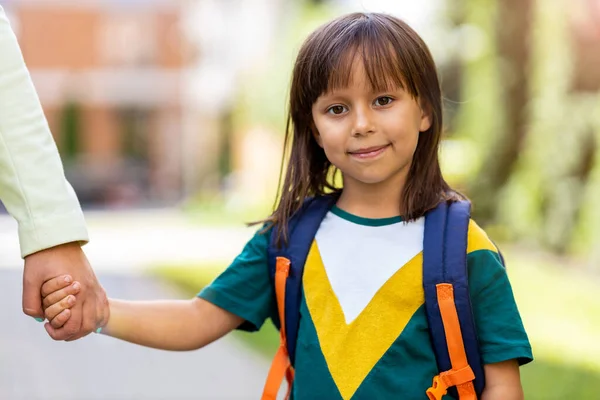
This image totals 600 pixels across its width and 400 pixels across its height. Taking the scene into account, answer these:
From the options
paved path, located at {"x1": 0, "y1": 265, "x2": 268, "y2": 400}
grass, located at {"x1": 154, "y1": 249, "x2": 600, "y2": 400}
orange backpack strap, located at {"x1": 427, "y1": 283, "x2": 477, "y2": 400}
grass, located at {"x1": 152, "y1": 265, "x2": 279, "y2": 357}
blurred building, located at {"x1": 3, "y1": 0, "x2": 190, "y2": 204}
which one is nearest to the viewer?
orange backpack strap, located at {"x1": 427, "y1": 283, "x2": 477, "y2": 400}

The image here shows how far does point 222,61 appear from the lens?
90.5 feet

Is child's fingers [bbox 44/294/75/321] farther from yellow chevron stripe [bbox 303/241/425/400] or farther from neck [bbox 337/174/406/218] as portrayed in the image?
neck [bbox 337/174/406/218]

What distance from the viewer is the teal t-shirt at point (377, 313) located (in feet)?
6.95

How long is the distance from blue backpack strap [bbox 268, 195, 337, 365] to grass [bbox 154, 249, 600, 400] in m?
2.51

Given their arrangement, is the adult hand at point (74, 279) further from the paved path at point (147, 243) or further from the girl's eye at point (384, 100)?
the paved path at point (147, 243)

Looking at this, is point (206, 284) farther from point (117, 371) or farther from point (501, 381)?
point (501, 381)

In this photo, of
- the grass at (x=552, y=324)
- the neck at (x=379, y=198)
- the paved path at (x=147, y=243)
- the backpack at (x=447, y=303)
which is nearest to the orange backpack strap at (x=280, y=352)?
the backpack at (x=447, y=303)

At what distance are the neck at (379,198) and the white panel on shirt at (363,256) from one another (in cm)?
4

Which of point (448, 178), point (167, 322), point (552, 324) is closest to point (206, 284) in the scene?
point (552, 324)

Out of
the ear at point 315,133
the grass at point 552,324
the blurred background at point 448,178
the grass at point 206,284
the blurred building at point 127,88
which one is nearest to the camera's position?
the ear at point 315,133

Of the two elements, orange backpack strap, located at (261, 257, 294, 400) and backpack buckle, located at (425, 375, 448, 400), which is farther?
orange backpack strap, located at (261, 257, 294, 400)

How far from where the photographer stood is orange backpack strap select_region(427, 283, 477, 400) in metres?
2.08

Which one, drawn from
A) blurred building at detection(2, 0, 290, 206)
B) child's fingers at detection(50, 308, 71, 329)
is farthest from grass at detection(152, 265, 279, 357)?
blurred building at detection(2, 0, 290, 206)

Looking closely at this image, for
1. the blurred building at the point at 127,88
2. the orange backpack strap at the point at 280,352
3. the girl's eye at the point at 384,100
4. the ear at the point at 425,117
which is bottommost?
the blurred building at the point at 127,88
